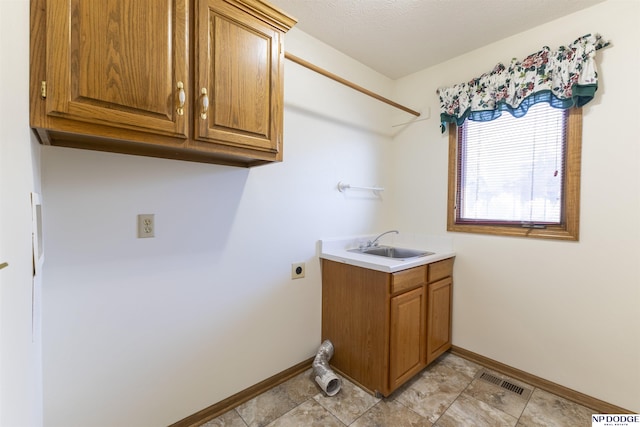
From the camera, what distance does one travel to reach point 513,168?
2098 mm

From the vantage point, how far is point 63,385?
1.24 meters

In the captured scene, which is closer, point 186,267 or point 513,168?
point 186,267

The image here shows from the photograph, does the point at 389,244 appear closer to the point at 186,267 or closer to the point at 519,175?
the point at 519,175

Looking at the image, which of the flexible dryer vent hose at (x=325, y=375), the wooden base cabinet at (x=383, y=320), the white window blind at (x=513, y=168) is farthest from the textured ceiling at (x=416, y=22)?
the flexible dryer vent hose at (x=325, y=375)

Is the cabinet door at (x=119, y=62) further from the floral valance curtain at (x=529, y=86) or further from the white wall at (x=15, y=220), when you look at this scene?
the floral valance curtain at (x=529, y=86)

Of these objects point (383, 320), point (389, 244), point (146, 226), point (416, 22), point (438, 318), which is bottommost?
point (438, 318)

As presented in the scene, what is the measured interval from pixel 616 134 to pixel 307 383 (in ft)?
8.15

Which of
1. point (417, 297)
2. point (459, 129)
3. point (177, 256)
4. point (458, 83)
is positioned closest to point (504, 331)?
point (417, 297)

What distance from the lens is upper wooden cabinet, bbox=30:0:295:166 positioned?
879 millimetres

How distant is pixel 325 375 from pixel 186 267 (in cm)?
112

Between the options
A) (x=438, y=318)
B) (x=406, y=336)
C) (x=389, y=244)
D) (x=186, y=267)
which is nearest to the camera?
(x=186, y=267)

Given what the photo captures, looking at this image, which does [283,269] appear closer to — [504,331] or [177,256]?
[177,256]

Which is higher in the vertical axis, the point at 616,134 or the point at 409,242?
the point at 616,134
